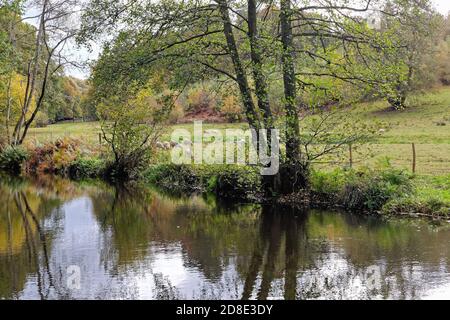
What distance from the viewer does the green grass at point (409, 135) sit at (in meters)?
20.2

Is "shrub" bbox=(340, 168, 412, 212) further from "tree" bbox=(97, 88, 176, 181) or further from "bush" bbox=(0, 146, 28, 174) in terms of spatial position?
"bush" bbox=(0, 146, 28, 174)

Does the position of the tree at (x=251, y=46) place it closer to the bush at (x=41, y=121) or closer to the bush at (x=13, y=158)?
the bush at (x=13, y=158)

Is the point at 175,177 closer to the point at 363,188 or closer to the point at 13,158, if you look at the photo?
the point at 363,188

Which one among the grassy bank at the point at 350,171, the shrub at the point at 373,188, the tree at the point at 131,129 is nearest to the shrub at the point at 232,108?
the grassy bank at the point at 350,171

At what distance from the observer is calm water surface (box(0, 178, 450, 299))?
8586 mm

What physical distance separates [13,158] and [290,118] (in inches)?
897

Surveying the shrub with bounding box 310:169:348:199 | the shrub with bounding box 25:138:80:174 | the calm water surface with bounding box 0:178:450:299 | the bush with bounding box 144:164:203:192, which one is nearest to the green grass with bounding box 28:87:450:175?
the shrub with bounding box 310:169:348:199

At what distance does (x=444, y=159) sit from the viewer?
23.6 meters

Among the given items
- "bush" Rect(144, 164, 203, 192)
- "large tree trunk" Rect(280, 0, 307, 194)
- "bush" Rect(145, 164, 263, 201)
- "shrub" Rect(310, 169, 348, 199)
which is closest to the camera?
"large tree trunk" Rect(280, 0, 307, 194)

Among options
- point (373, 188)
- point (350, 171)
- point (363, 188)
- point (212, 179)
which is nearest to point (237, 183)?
point (212, 179)

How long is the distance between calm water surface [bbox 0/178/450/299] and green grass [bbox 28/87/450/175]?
3.77 metres

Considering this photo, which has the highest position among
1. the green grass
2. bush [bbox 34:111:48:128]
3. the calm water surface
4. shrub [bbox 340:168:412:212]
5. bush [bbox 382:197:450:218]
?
bush [bbox 34:111:48:128]
